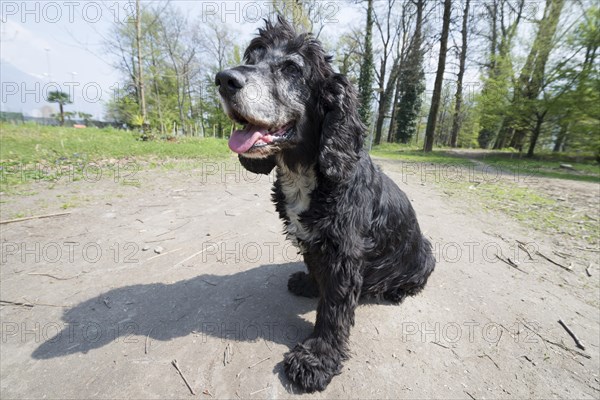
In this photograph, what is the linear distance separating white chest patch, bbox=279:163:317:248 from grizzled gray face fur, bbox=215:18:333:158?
11.1 inches

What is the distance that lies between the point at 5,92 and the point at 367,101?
83.4 ft

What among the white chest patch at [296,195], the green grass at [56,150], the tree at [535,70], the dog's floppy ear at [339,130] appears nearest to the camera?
the dog's floppy ear at [339,130]

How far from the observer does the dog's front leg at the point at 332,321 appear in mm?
2098

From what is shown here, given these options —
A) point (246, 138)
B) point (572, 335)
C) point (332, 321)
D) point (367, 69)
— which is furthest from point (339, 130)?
point (367, 69)

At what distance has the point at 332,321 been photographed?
2.19 meters

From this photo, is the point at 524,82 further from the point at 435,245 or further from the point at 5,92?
the point at 5,92

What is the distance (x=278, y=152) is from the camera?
7.50ft

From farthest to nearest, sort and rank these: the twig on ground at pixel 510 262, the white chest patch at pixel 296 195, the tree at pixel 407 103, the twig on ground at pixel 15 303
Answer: the tree at pixel 407 103
the twig on ground at pixel 510 262
the twig on ground at pixel 15 303
the white chest patch at pixel 296 195

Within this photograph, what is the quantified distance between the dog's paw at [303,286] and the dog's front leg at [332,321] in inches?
24.5

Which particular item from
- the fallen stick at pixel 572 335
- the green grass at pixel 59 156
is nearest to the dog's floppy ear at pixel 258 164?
the fallen stick at pixel 572 335

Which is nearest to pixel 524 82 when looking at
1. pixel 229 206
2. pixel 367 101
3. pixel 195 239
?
pixel 367 101

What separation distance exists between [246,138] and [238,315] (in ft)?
5.46

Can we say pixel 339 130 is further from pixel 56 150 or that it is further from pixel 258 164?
pixel 56 150

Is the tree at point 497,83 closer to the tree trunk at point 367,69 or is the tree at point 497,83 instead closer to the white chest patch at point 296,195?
the tree trunk at point 367,69
